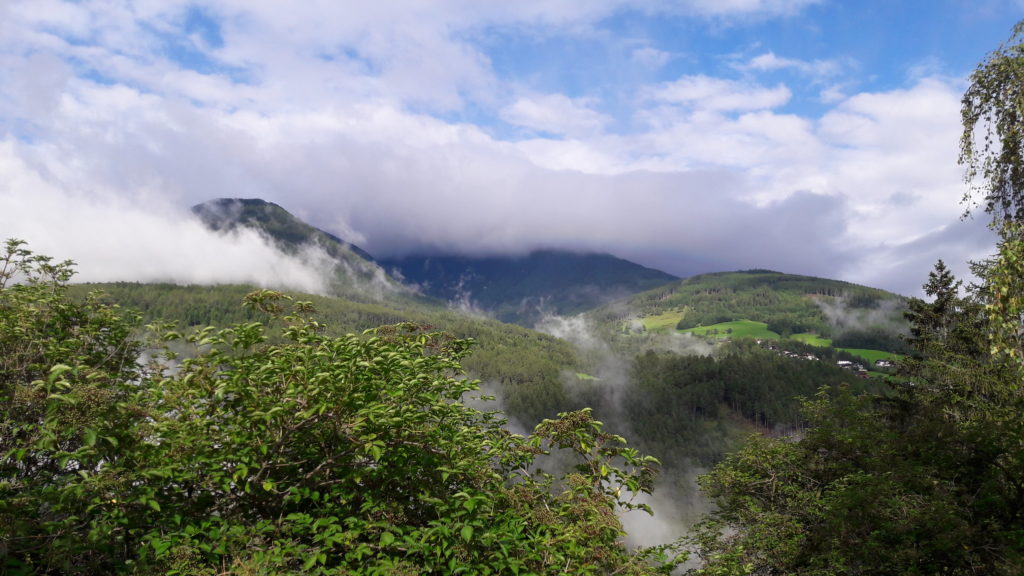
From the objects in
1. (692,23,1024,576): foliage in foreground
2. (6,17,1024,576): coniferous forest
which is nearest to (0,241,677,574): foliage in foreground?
(6,17,1024,576): coniferous forest

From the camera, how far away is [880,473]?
1345cm

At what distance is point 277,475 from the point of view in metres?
5.87

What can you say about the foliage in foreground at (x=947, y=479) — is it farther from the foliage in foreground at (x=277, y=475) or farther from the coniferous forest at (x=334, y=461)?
the foliage in foreground at (x=277, y=475)

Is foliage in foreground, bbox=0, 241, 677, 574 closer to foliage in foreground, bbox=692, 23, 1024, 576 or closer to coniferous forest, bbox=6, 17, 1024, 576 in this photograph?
coniferous forest, bbox=6, 17, 1024, 576

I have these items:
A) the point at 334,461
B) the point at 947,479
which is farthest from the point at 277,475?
the point at 947,479

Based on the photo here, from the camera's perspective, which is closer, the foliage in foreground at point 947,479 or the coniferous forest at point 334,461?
the coniferous forest at point 334,461

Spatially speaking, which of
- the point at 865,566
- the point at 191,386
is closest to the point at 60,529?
the point at 191,386

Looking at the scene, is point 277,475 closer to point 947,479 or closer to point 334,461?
point 334,461

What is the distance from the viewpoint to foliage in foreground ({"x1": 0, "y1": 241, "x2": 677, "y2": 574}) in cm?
445

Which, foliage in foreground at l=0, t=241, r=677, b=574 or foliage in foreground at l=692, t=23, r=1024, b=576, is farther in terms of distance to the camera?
foliage in foreground at l=692, t=23, r=1024, b=576

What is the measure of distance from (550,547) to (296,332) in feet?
14.7

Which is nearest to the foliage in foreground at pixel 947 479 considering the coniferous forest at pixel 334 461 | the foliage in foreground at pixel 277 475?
the coniferous forest at pixel 334 461

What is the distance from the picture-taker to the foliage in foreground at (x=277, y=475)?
175 inches

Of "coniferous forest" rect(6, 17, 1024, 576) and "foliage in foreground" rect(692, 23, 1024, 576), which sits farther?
"foliage in foreground" rect(692, 23, 1024, 576)
